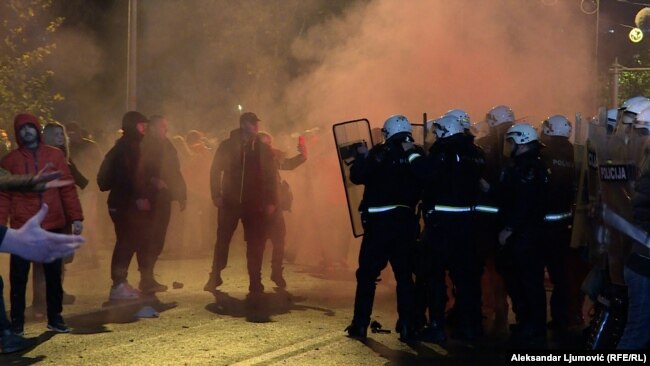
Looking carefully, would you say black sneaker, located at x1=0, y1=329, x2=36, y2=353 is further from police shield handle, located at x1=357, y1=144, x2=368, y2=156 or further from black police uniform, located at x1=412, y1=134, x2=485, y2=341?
black police uniform, located at x1=412, y1=134, x2=485, y2=341

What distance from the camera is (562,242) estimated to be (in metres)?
7.05

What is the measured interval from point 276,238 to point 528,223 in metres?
3.37

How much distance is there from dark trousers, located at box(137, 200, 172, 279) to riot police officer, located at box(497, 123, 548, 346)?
3.54 m

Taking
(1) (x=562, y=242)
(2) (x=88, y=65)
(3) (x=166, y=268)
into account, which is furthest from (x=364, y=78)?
(2) (x=88, y=65)

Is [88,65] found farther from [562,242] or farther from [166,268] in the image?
[562,242]

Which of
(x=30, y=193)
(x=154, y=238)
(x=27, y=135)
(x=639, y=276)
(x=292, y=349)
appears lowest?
(x=292, y=349)

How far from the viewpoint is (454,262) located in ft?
22.0

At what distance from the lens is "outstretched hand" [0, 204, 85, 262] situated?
3.36 meters

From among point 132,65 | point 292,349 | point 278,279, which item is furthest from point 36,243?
point 132,65

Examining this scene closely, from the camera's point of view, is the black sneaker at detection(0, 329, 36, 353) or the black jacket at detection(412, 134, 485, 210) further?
the black jacket at detection(412, 134, 485, 210)

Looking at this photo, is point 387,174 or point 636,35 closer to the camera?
point 387,174

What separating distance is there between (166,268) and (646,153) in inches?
280

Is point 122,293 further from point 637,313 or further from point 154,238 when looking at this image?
point 637,313

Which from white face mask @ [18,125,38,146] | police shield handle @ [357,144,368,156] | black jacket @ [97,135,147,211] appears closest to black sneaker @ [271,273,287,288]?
→ black jacket @ [97,135,147,211]
